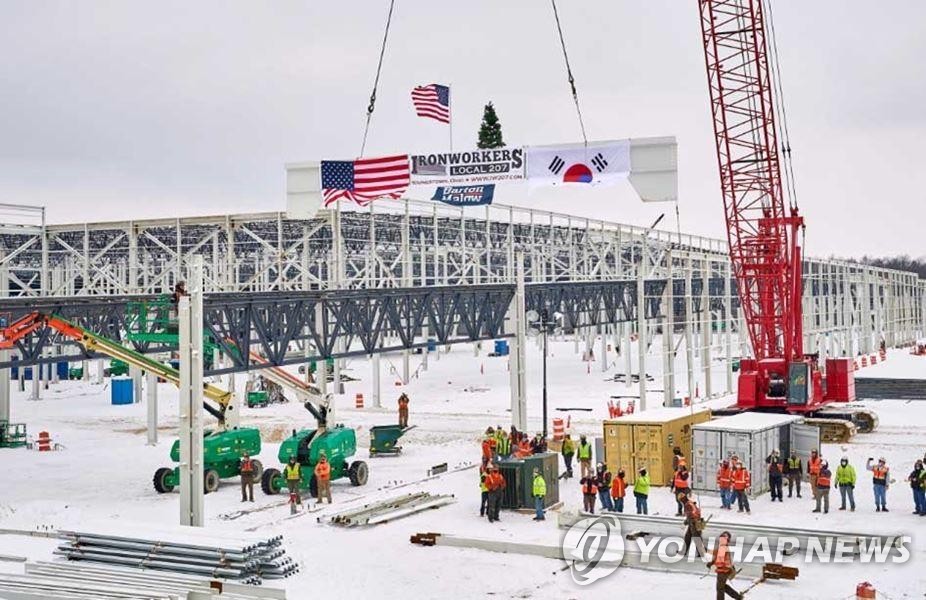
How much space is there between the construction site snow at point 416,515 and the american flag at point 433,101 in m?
13.5

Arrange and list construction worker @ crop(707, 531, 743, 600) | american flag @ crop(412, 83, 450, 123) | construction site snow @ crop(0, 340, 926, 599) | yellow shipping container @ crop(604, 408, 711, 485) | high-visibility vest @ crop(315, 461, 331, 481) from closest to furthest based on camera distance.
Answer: construction worker @ crop(707, 531, 743, 600), construction site snow @ crop(0, 340, 926, 599), high-visibility vest @ crop(315, 461, 331, 481), yellow shipping container @ crop(604, 408, 711, 485), american flag @ crop(412, 83, 450, 123)

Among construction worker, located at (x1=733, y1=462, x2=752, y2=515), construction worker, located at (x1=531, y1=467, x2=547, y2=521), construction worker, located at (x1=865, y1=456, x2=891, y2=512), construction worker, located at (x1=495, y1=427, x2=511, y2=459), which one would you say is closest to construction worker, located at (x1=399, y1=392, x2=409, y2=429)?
construction worker, located at (x1=495, y1=427, x2=511, y2=459)

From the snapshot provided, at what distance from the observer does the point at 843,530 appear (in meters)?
20.7

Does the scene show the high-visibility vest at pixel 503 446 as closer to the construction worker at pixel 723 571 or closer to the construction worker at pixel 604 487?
the construction worker at pixel 604 487

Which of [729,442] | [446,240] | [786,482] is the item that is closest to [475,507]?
[729,442]

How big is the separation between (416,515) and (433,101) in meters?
21.9

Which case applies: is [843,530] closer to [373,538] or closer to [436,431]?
[373,538]

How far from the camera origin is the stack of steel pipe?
17.9 m

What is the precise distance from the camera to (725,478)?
24.5m

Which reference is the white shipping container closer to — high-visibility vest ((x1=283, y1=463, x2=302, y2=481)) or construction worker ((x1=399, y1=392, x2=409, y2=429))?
high-visibility vest ((x1=283, y1=463, x2=302, y2=481))

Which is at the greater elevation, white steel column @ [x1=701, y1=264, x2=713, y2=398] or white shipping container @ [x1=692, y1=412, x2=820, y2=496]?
white steel column @ [x1=701, y1=264, x2=713, y2=398]

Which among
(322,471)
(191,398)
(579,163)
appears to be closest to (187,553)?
(191,398)

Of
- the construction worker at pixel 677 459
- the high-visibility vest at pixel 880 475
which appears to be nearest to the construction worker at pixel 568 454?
the construction worker at pixel 677 459

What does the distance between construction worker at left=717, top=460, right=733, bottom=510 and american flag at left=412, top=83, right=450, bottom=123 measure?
2204 cm
